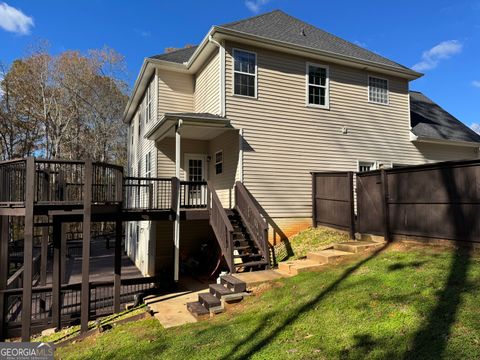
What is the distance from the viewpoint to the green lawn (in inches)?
136

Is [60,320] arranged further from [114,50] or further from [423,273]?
[114,50]

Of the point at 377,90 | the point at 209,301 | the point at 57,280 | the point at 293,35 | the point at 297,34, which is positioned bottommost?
the point at 57,280

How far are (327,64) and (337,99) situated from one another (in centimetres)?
126

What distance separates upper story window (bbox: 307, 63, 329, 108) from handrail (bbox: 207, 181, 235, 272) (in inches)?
190

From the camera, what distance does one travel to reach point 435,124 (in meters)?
15.5

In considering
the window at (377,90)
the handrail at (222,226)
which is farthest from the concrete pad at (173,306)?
the window at (377,90)

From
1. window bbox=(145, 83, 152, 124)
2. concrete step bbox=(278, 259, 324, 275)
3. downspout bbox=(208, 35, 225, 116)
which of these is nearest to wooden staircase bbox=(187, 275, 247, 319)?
concrete step bbox=(278, 259, 324, 275)

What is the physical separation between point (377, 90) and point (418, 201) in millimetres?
7349

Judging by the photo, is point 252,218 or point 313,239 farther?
point 313,239

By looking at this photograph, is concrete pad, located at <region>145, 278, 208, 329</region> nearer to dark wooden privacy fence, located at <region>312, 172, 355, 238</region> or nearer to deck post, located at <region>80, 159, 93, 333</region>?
deck post, located at <region>80, 159, 93, 333</region>

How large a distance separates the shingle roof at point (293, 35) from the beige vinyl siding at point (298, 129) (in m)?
0.54

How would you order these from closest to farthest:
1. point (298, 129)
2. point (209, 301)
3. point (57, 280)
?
point (209, 301)
point (57, 280)
point (298, 129)

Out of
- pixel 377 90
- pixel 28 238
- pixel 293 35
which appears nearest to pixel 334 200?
pixel 377 90

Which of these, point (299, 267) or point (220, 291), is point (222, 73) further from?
point (220, 291)
